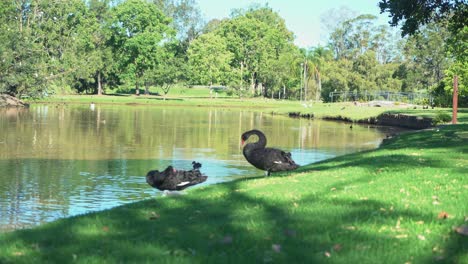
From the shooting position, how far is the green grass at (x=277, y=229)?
23.0ft

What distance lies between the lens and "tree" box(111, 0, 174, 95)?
116 meters

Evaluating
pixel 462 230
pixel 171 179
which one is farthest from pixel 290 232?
pixel 171 179

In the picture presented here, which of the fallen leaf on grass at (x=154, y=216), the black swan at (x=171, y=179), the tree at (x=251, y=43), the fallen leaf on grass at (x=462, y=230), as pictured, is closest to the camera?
the fallen leaf on grass at (x=462, y=230)

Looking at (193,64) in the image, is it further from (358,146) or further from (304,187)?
(304,187)

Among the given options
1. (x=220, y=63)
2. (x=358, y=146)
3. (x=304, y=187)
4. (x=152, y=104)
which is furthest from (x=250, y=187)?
(x=220, y=63)

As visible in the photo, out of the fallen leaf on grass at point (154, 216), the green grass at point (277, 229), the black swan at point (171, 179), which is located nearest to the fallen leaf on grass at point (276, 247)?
the green grass at point (277, 229)

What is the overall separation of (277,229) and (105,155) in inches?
971

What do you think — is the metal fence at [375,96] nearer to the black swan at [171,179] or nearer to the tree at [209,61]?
the tree at [209,61]

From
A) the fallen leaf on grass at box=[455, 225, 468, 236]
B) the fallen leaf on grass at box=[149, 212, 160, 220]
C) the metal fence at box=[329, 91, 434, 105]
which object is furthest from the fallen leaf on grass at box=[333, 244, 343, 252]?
the metal fence at box=[329, 91, 434, 105]

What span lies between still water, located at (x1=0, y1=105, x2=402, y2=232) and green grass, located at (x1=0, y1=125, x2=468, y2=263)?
6.90 meters

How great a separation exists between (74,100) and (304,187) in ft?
297

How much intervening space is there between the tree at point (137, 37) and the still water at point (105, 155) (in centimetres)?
6008

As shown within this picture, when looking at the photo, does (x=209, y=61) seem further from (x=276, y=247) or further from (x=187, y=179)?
(x=276, y=247)

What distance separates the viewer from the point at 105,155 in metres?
31.8
